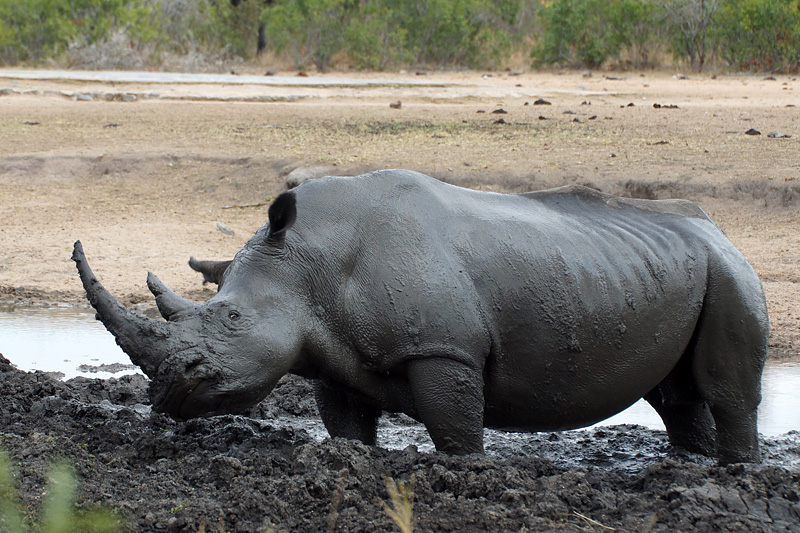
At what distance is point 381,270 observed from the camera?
13.0 ft

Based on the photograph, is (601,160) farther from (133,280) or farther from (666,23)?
(666,23)

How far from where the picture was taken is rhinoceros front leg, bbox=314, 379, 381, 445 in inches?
173

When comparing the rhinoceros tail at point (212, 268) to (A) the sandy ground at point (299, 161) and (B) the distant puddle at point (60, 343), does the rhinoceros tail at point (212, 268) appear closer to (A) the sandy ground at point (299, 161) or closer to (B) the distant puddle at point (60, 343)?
(B) the distant puddle at point (60, 343)

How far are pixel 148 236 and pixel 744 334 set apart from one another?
682cm

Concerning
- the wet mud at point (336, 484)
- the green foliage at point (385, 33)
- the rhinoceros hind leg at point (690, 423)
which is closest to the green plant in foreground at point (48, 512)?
the wet mud at point (336, 484)

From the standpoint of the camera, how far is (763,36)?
21891 mm

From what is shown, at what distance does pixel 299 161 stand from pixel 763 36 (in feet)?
45.5

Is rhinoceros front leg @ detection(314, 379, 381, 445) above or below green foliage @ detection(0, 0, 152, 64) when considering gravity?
below

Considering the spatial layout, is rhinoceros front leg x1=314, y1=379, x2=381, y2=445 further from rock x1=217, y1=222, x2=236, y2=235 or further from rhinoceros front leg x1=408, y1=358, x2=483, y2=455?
rock x1=217, y1=222, x2=236, y2=235

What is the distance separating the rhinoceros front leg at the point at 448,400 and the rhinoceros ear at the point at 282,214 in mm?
696

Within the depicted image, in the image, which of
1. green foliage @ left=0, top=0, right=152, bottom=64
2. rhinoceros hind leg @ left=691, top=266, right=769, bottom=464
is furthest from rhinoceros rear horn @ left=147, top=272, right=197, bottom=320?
green foliage @ left=0, top=0, right=152, bottom=64

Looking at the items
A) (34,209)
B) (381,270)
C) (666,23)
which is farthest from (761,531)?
(666,23)

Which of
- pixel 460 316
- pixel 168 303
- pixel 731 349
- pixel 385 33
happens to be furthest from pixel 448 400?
pixel 385 33

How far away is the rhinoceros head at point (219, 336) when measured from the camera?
3.73m
